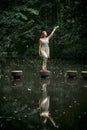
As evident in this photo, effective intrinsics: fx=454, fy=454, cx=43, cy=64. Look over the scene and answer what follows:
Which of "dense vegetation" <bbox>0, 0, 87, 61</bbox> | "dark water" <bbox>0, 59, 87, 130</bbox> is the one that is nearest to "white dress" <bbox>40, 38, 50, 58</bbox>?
"dark water" <bbox>0, 59, 87, 130</bbox>

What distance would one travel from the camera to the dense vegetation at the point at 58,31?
37544 mm

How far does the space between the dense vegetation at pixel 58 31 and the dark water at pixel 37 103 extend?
7.72 metres

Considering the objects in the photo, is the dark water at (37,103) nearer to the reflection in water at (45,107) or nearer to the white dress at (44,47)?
the reflection in water at (45,107)

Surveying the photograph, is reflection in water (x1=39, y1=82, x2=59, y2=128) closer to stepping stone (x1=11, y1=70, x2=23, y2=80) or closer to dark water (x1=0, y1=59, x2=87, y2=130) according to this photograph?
dark water (x1=0, y1=59, x2=87, y2=130)

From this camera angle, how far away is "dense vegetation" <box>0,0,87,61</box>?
123 ft

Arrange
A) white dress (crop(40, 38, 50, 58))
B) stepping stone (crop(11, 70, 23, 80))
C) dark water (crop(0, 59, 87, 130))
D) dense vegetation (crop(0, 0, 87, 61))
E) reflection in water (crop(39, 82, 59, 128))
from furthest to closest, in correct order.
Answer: dense vegetation (crop(0, 0, 87, 61)) < white dress (crop(40, 38, 50, 58)) < stepping stone (crop(11, 70, 23, 80)) < reflection in water (crop(39, 82, 59, 128)) < dark water (crop(0, 59, 87, 130))

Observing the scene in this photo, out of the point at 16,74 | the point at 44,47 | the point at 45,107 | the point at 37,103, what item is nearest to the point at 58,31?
the point at 44,47

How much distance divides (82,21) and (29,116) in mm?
26577

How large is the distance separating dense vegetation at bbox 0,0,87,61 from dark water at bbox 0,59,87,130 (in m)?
7.72

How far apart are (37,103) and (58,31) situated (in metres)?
30.0

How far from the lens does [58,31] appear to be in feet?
148

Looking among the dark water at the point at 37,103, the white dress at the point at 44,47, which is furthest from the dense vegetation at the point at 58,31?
the dark water at the point at 37,103

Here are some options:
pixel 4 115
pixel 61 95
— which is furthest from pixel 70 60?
pixel 4 115

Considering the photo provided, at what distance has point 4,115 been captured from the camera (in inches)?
527
